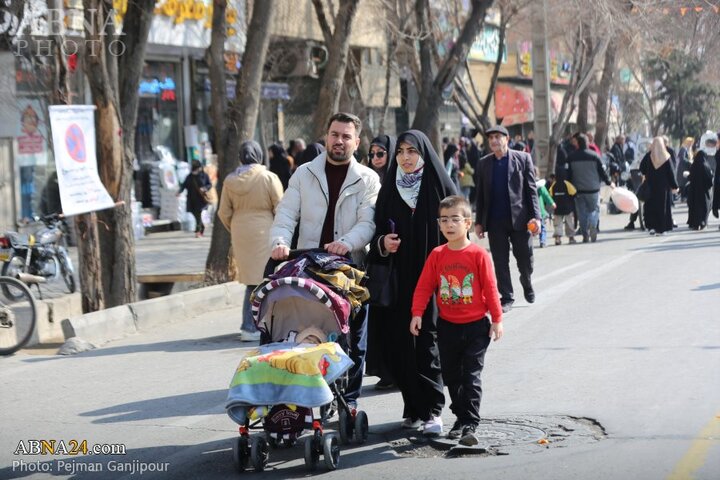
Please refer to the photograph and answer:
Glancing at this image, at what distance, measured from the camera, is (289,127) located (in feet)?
108

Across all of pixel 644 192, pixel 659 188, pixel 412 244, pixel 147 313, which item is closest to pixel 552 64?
pixel 644 192

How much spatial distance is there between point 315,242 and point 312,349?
1.17 meters

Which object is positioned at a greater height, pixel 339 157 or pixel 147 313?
pixel 339 157

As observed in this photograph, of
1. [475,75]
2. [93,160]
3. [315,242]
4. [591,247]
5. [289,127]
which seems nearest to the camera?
[315,242]

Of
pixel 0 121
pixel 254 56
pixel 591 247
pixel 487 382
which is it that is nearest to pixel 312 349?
pixel 487 382

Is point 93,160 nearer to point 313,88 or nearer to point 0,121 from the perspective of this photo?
point 0,121

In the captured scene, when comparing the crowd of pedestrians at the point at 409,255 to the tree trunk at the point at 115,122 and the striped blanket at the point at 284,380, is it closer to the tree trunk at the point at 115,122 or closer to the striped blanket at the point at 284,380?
the striped blanket at the point at 284,380

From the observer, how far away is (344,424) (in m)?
7.11

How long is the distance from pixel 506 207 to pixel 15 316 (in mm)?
5066

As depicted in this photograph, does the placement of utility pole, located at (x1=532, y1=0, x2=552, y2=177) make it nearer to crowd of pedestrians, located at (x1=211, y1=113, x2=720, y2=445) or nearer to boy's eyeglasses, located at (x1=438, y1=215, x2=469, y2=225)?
crowd of pedestrians, located at (x1=211, y1=113, x2=720, y2=445)

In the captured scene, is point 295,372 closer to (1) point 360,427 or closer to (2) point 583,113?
(1) point 360,427

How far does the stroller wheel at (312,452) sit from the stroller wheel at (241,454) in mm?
347

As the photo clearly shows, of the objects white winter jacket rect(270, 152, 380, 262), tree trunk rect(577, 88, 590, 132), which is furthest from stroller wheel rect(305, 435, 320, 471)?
tree trunk rect(577, 88, 590, 132)

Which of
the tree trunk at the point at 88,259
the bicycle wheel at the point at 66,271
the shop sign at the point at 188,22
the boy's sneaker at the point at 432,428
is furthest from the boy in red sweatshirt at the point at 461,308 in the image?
the shop sign at the point at 188,22
